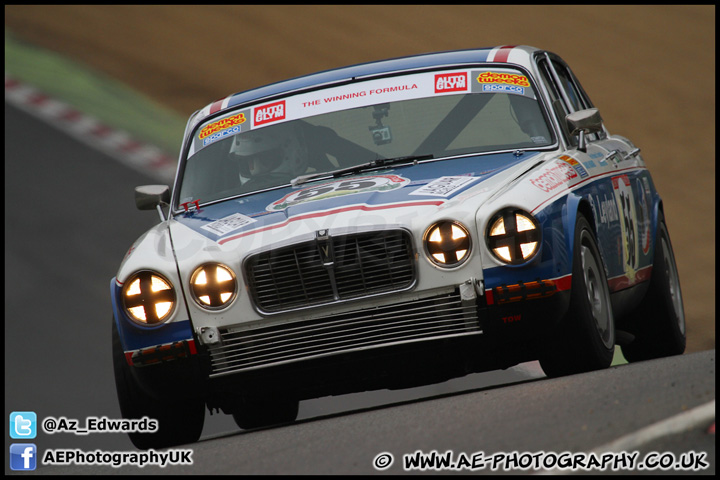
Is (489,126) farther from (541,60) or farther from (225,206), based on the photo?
(225,206)

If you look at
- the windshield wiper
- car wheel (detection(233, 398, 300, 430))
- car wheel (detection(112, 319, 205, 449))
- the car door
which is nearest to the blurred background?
car wheel (detection(233, 398, 300, 430))

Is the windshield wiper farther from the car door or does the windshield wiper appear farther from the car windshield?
the car door

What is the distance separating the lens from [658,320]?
745 cm

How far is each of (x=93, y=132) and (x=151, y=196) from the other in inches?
378

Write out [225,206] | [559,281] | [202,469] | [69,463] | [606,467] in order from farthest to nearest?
[225,206]
[69,463]
[559,281]
[202,469]
[606,467]

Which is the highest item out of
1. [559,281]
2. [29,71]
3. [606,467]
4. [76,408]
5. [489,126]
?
[29,71]

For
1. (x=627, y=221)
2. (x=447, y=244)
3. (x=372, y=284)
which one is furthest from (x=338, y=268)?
(x=627, y=221)

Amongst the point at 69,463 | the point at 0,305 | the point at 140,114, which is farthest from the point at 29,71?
the point at 69,463

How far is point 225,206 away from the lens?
6.35 m

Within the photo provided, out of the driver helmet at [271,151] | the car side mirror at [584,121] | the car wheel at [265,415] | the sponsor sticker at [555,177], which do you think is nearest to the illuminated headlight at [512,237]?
the sponsor sticker at [555,177]

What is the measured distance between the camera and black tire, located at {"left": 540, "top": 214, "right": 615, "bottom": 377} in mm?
5547

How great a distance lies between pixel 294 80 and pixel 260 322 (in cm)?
220

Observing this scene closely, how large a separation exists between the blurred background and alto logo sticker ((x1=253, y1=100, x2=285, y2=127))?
7.82 feet

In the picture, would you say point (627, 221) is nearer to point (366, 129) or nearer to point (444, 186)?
point (366, 129)
